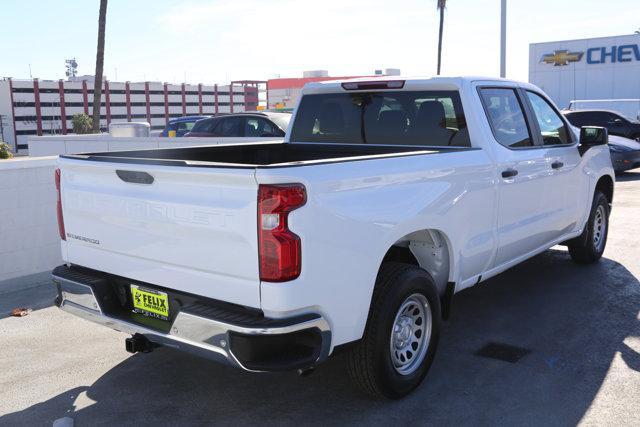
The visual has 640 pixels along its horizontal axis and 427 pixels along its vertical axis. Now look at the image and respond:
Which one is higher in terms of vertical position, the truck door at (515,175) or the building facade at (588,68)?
the building facade at (588,68)

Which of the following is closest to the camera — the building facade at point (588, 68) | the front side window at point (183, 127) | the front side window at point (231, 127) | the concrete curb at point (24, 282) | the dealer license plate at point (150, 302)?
the dealer license plate at point (150, 302)

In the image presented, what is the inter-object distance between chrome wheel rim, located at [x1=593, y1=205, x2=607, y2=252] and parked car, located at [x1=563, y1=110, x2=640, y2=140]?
12.9 metres

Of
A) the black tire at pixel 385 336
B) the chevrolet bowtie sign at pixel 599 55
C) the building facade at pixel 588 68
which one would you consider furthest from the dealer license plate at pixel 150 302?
the chevrolet bowtie sign at pixel 599 55

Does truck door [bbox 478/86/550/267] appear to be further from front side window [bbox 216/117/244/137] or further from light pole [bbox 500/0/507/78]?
light pole [bbox 500/0/507/78]

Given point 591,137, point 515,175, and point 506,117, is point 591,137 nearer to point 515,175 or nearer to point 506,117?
point 506,117

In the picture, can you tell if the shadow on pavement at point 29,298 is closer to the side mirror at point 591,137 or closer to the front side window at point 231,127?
the side mirror at point 591,137

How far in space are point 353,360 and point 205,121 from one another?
42.6 feet

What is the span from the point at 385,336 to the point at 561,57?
38637 millimetres

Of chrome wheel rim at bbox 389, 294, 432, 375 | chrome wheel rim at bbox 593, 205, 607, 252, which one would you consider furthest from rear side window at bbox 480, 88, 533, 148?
chrome wheel rim at bbox 593, 205, 607, 252

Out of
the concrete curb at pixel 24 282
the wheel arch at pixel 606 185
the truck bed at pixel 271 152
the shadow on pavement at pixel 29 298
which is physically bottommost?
the shadow on pavement at pixel 29 298

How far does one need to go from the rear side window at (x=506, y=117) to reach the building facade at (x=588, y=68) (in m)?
34.9

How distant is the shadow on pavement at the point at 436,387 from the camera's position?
4.03m

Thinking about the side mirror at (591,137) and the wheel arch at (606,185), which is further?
the wheel arch at (606,185)

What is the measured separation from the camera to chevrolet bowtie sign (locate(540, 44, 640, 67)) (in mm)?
36375
